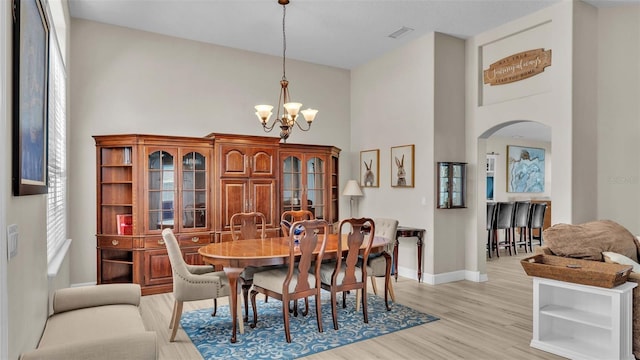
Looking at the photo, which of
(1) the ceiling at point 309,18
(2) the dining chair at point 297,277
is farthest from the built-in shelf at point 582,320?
(1) the ceiling at point 309,18

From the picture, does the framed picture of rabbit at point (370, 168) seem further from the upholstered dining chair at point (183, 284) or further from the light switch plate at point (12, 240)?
the light switch plate at point (12, 240)

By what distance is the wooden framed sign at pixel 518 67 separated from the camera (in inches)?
185

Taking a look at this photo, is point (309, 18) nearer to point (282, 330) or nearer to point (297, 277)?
point (297, 277)

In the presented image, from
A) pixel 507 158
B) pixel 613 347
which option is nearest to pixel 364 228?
pixel 613 347

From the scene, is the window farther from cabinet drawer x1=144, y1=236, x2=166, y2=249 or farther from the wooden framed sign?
the wooden framed sign

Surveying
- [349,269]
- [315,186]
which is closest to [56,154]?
[349,269]

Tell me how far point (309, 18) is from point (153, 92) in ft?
7.33

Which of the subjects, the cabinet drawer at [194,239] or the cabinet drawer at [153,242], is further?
the cabinet drawer at [194,239]

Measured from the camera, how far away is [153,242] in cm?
477

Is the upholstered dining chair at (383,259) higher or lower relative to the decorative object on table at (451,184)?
lower

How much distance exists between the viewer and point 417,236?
5.42m

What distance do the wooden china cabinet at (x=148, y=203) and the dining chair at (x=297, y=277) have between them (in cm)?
167

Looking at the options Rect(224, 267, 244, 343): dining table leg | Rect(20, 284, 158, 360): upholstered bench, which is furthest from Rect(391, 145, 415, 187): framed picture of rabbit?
Rect(20, 284, 158, 360): upholstered bench

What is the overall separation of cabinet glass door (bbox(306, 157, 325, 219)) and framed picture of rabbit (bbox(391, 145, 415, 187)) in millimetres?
1071
